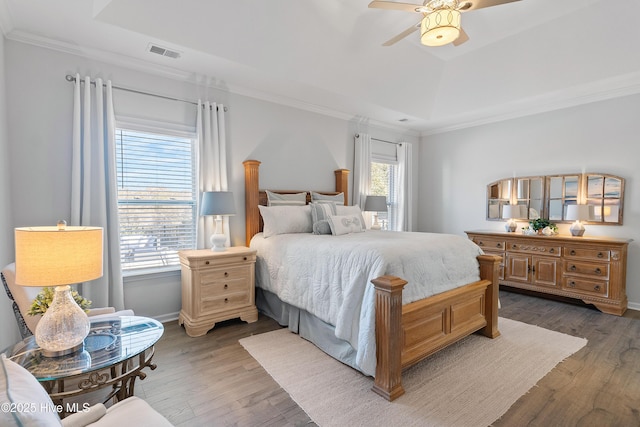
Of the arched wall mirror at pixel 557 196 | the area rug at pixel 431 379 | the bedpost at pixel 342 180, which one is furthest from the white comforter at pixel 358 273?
the arched wall mirror at pixel 557 196

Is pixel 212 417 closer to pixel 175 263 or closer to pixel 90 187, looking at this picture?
pixel 175 263

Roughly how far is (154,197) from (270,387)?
7.69 ft

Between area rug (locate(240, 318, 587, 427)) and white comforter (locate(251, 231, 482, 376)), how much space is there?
0.86 feet

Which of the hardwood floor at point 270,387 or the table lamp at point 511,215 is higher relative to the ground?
the table lamp at point 511,215

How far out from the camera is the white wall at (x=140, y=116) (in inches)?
107

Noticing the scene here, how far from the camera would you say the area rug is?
1.93 m

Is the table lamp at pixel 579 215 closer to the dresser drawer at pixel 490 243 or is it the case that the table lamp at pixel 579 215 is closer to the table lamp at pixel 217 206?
the dresser drawer at pixel 490 243

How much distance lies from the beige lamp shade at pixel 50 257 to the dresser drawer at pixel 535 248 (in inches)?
194

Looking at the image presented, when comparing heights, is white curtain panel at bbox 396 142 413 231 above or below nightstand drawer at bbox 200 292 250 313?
above

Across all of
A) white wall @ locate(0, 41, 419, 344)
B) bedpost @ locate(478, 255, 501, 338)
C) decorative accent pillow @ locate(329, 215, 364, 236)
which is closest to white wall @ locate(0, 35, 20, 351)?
white wall @ locate(0, 41, 419, 344)

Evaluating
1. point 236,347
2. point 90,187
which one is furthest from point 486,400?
point 90,187

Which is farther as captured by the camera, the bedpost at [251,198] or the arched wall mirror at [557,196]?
the arched wall mirror at [557,196]

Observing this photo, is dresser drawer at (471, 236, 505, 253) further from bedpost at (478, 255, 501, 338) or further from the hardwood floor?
bedpost at (478, 255, 501, 338)

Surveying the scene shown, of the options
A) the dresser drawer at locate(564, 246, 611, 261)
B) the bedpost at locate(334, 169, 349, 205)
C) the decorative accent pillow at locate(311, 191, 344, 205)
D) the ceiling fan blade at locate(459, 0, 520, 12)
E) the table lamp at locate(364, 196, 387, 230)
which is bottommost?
the dresser drawer at locate(564, 246, 611, 261)
